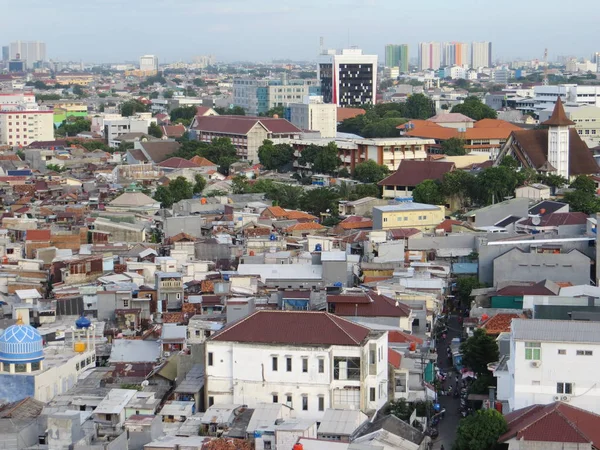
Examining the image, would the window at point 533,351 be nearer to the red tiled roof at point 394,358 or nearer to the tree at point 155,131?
the red tiled roof at point 394,358

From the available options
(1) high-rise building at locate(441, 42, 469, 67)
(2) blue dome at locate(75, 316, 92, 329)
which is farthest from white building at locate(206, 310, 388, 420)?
(1) high-rise building at locate(441, 42, 469, 67)

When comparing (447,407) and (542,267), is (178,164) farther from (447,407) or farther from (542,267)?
(447,407)

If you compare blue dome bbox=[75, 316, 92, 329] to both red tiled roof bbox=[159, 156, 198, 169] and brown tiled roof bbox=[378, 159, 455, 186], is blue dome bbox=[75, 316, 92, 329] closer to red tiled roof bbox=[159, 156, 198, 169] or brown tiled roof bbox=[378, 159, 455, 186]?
brown tiled roof bbox=[378, 159, 455, 186]

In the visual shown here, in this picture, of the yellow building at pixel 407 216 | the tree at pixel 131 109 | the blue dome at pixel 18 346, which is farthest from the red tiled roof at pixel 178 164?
the blue dome at pixel 18 346

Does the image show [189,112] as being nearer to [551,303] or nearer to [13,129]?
[13,129]

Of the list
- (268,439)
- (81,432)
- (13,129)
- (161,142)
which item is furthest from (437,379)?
(13,129)

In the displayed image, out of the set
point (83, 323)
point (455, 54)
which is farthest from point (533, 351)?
point (455, 54)
